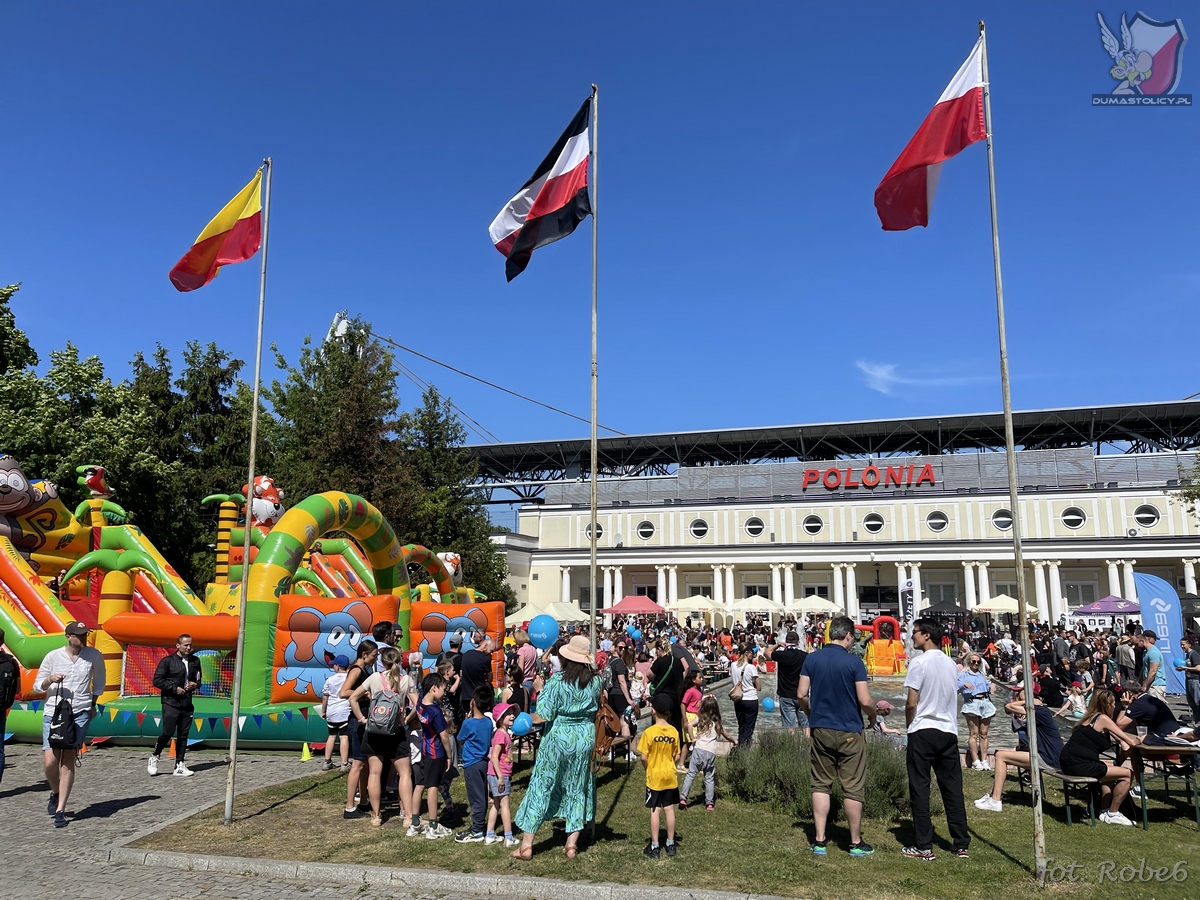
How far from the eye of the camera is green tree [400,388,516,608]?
2895cm

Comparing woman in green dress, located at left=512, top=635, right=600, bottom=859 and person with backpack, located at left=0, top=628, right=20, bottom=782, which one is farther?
person with backpack, located at left=0, top=628, right=20, bottom=782

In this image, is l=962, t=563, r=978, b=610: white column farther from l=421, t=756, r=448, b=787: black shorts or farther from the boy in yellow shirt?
l=421, t=756, r=448, b=787: black shorts

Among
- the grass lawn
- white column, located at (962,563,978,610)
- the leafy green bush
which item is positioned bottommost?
the grass lawn

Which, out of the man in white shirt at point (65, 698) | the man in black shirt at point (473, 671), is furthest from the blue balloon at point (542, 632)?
the man in white shirt at point (65, 698)

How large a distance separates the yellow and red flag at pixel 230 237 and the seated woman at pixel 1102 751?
9.83m

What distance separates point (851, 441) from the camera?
59.9m

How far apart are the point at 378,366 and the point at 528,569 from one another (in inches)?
1128

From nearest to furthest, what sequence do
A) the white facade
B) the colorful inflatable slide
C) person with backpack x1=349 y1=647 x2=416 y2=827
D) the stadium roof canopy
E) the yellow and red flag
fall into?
person with backpack x1=349 y1=647 x2=416 y2=827, the yellow and red flag, the colorful inflatable slide, the white facade, the stadium roof canopy

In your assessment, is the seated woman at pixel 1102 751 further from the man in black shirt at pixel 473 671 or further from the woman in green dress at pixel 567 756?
the man in black shirt at pixel 473 671

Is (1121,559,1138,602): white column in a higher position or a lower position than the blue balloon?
higher

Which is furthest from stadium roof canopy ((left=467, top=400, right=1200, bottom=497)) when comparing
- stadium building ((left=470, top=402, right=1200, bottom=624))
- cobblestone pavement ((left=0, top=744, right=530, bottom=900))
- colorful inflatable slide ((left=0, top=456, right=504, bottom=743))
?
cobblestone pavement ((left=0, top=744, right=530, bottom=900))

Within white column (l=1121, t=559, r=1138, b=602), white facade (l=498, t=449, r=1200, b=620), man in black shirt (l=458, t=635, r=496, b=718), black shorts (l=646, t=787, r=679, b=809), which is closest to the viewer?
black shorts (l=646, t=787, r=679, b=809)

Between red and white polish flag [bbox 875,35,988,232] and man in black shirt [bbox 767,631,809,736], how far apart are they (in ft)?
16.3

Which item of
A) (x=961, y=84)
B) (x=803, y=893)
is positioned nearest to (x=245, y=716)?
(x=803, y=893)
